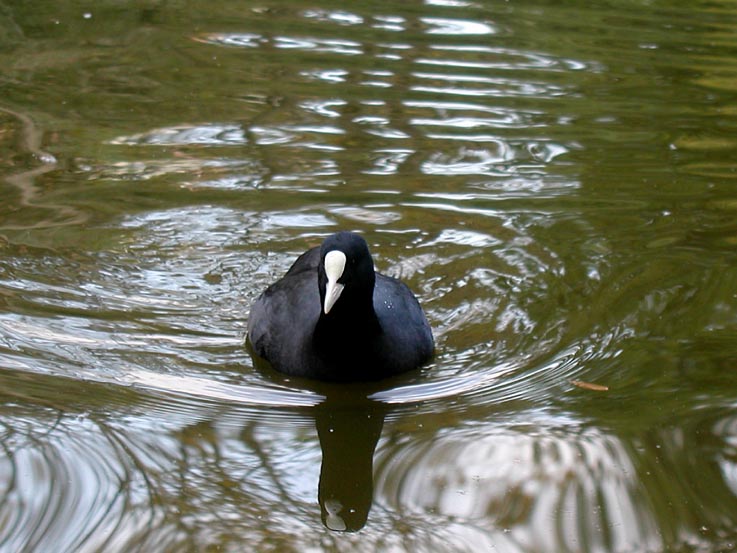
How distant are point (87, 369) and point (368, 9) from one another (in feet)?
23.4

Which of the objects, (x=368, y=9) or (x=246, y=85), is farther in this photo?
(x=368, y=9)

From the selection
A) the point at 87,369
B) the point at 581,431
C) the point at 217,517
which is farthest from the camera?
the point at 87,369

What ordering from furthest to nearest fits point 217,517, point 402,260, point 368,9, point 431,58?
point 368,9, point 431,58, point 402,260, point 217,517

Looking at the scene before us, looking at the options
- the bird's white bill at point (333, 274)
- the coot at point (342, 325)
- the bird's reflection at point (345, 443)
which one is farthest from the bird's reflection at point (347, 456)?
the bird's white bill at point (333, 274)

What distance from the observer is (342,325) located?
5309 mm

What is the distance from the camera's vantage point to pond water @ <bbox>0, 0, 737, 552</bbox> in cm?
435

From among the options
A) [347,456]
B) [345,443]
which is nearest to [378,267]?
[345,443]

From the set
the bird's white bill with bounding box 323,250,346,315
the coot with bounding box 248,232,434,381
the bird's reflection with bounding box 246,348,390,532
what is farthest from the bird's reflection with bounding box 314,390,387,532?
the bird's white bill with bounding box 323,250,346,315

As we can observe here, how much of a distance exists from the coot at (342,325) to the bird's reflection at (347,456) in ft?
0.55

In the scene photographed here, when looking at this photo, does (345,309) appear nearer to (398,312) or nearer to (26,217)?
(398,312)

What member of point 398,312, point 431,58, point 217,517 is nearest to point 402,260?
point 398,312

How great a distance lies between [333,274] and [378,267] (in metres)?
1.59

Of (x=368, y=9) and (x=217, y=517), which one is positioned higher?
(x=368, y=9)

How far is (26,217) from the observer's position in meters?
6.89
